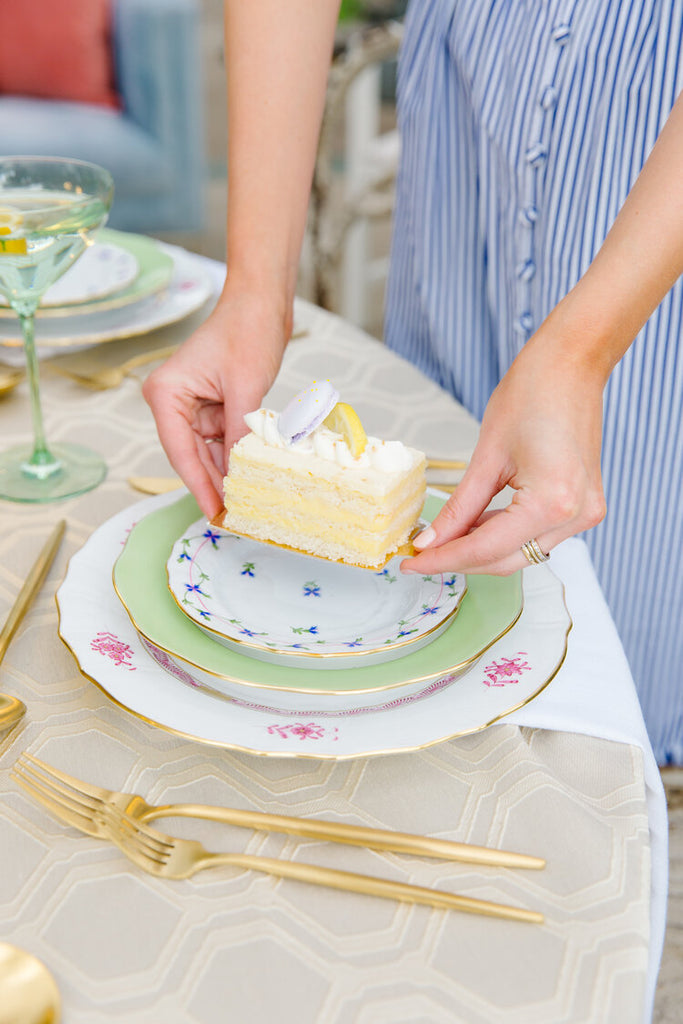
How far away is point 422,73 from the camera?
1.46m

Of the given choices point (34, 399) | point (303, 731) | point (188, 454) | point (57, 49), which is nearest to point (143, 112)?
point (57, 49)

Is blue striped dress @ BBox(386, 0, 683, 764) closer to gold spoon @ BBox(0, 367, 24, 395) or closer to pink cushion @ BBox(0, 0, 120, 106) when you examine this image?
gold spoon @ BBox(0, 367, 24, 395)

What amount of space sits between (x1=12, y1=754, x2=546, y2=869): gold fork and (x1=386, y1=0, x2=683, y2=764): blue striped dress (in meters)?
0.85

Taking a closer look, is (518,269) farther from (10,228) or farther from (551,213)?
(10,228)

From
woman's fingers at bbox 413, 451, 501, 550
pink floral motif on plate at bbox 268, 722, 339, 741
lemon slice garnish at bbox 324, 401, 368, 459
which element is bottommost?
pink floral motif on plate at bbox 268, 722, 339, 741

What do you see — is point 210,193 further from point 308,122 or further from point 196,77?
point 308,122

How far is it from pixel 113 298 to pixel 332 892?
100 centimetres

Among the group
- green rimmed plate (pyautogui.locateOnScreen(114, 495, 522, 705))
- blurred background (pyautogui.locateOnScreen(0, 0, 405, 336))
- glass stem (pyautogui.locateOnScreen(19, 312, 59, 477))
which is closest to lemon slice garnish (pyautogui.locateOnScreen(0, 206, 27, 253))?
glass stem (pyautogui.locateOnScreen(19, 312, 59, 477))

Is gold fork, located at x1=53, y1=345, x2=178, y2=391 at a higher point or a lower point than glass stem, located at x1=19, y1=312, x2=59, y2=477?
lower

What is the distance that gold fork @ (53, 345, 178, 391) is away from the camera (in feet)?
4.23

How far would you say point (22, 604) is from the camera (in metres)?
0.86

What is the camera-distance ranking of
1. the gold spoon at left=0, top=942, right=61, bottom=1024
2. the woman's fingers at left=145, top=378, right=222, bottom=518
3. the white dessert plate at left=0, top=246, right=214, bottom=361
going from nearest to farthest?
1. the gold spoon at left=0, top=942, right=61, bottom=1024
2. the woman's fingers at left=145, top=378, right=222, bottom=518
3. the white dessert plate at left=0, top=246, right=214, bottom=361

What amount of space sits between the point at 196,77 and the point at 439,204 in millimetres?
2976

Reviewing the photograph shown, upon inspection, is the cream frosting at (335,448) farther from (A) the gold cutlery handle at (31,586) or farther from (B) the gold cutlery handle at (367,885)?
(B) the gold cutlery handle at (367,885)
